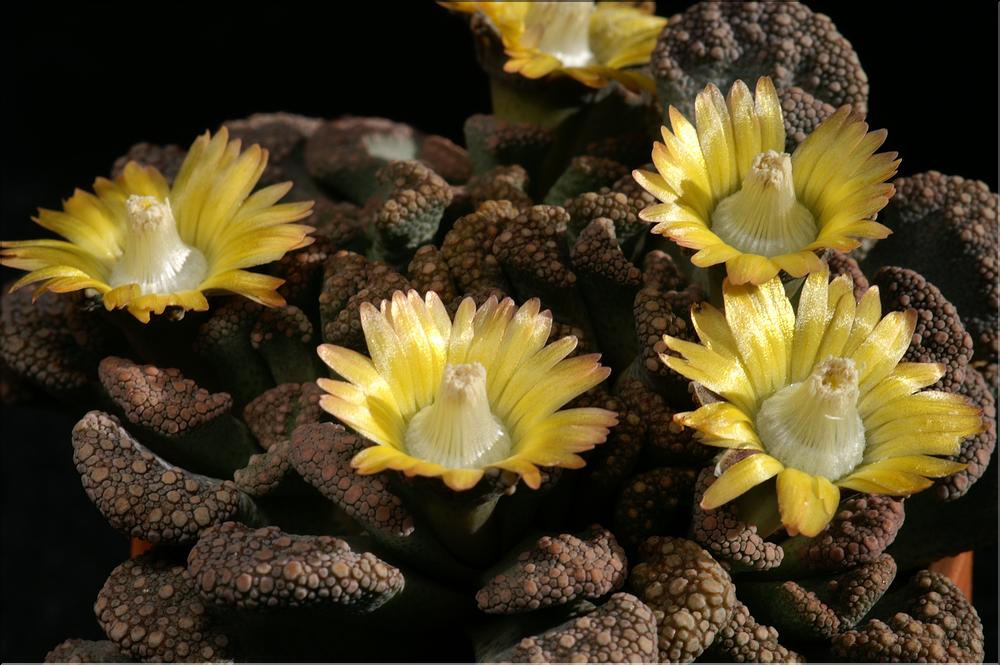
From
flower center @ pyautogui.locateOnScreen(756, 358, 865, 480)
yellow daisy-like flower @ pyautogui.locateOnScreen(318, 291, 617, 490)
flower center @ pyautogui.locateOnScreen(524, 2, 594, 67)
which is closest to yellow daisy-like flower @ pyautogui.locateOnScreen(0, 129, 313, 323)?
yellow daisy-like flower @ pyautogui.locateOnScreen(318, 291, 617, 490)

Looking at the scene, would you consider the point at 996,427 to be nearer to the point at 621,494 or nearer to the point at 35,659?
the point at 621,494

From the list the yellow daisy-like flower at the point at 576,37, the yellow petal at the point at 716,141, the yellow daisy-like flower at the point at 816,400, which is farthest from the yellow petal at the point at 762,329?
the yellow daisy-like flower at the point at 576,37

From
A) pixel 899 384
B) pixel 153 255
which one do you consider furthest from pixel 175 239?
pixel 899 384

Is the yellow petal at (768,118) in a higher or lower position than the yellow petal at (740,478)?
higher

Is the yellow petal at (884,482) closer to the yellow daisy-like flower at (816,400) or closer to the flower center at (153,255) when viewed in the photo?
the yellow daisy-like flower at (816,400)

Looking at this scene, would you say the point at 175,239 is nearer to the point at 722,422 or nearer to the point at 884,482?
the point at 722,422

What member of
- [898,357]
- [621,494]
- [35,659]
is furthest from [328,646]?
[35,659]

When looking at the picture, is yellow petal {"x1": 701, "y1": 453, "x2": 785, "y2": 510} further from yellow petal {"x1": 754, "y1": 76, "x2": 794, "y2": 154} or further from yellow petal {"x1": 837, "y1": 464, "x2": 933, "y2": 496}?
yellow petal {"x1": 754, "y1": 76, "x2": 794, "y2": 154}
